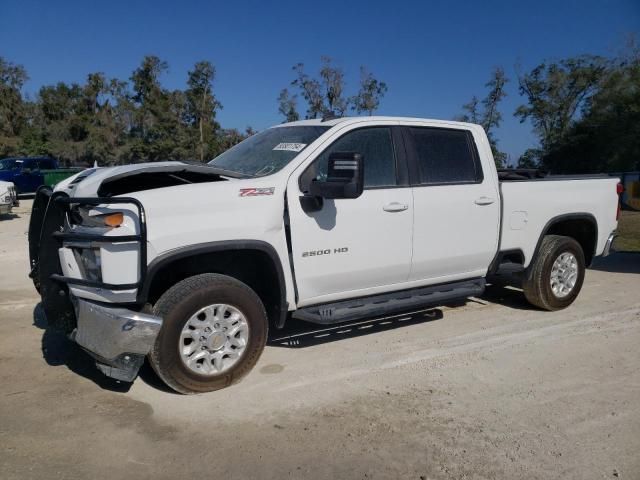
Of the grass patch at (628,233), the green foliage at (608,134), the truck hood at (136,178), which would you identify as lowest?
the grass patch at (628,233)

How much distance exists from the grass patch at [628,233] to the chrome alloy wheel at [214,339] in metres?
6.55

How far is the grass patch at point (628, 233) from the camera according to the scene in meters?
10.6

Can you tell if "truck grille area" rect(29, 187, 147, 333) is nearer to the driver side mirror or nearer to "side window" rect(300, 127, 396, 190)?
the driver side mirror

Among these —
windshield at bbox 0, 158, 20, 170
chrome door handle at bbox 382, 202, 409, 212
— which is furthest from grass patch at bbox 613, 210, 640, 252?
windshield at bbox 0, 158, 20, 170

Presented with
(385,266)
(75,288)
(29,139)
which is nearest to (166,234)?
(75,288)

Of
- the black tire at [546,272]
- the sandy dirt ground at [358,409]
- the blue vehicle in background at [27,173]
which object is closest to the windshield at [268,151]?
the sandy dirt ground at [358,409]

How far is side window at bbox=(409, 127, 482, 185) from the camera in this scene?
16.2ft

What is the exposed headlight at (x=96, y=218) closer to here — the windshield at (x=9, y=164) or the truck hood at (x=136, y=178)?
the truck hood at (x=136, y=178)

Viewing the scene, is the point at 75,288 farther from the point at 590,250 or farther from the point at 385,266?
the point at 590,250

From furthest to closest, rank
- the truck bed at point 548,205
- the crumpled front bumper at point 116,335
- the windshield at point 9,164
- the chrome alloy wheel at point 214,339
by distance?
1. the windshield at point 9,164
2. the truck bed at point 548,205
3. the chrome alloy wheel at point 214,339
4. the crumpled front bumper at point 116,335

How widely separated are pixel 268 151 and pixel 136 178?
1145 millimetres

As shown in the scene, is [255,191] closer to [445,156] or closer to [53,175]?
[445,156]

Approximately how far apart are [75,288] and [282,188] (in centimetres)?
159

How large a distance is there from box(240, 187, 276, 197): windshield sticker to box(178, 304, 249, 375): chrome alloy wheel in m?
0.80
